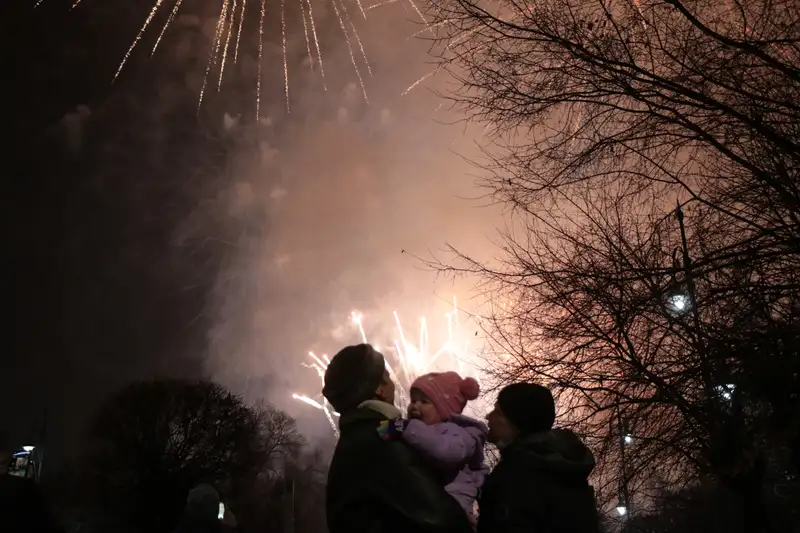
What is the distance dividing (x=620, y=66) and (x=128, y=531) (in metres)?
36.6

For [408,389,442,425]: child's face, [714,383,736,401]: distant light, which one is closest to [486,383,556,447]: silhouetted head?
[408,389,442,425]: child's face

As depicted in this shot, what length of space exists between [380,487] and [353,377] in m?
0.48

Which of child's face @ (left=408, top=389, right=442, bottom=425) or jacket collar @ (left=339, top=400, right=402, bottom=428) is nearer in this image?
jacket collar @ (left=339, top=400, right=402, bottom=428)

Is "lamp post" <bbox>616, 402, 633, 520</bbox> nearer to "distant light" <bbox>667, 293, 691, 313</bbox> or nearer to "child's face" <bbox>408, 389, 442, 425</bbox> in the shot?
"distant light" <bbox>667, 293, 691, 313</bbox>

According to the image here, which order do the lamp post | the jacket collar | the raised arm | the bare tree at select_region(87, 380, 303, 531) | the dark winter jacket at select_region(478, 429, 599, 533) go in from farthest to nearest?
the bare tree at select_region(87, 380, 303, 531) → the lamp post → the dark winter jacket at select_region(478, 429, 599, 533) → the jacket collar → the raised arm

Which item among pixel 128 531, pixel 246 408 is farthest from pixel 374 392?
pixel 246 408

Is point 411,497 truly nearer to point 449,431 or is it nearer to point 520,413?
point 449,431

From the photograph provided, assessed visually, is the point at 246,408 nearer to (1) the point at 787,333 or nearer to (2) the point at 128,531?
(2) the point at 128,531

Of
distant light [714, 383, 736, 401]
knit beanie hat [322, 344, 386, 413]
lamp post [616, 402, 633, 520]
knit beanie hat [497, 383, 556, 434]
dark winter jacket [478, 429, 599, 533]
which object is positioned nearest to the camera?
knit beanie hat [322, 344, 386, 413]

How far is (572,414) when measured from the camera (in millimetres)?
8031

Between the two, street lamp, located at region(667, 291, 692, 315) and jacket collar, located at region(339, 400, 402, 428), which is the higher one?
street lamp, located at region(667, 291, 692, 315)

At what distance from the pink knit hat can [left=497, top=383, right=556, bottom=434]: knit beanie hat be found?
212 millimetres

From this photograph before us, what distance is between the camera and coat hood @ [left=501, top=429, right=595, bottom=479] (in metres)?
2.73

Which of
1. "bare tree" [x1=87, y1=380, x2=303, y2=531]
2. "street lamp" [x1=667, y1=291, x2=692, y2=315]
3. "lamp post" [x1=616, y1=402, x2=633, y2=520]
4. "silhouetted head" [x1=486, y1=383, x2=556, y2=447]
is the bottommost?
"silhouetted head" [x1=486, y1=383, x2=556, y2=447]
